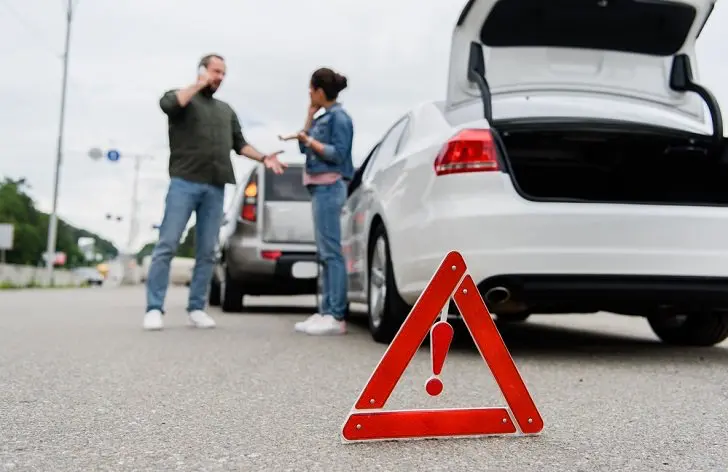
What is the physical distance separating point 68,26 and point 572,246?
30999 millimetres

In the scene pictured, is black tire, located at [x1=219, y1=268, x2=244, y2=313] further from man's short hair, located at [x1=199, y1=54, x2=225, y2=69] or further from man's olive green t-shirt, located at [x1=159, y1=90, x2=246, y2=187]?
man's short hair, located at [x1=199, y1=54, x2=225, y2=69]

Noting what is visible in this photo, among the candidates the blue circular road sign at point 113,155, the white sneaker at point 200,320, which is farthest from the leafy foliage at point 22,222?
the white sneaker at point 200,320

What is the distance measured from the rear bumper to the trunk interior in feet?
0.48

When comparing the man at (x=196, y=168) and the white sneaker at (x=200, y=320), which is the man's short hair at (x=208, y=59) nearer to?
the man at (x=196, y=168)

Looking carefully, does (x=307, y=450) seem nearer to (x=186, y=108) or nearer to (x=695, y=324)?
(x=695, y=324)

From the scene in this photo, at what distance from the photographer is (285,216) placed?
8961mm

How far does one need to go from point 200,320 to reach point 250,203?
2164 millimetres

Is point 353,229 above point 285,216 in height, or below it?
above

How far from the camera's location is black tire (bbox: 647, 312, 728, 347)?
5.71m

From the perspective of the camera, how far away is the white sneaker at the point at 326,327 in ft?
21.3

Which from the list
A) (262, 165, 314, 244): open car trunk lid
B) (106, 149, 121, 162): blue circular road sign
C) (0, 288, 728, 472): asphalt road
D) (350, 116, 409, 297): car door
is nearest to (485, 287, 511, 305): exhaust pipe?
(0, 288, 728, 472): asphalt road

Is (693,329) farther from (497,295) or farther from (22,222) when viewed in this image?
(22,222)

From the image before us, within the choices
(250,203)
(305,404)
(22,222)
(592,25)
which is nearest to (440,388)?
(305,404)

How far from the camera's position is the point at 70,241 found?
131500mm
